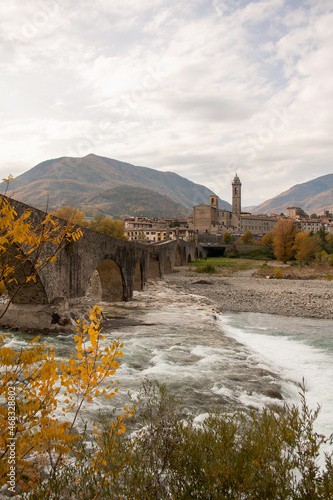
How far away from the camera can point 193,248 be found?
74062 millimetres

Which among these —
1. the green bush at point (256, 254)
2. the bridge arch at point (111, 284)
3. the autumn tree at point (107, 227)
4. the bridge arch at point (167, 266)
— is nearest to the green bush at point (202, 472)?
the bridge arch at point (111, 284)

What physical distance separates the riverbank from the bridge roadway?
612cm

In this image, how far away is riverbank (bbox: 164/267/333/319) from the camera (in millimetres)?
21856

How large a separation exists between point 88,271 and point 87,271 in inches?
4.4

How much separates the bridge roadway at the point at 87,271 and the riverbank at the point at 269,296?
6120 mm

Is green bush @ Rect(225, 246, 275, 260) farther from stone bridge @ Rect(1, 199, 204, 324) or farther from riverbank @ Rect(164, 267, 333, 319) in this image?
stone bridge @ Rect(1, 199, 204, 324)

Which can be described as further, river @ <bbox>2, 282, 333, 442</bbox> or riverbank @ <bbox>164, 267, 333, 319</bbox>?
riverbank @ <bbox>164, 267, 333, 319</bbox>

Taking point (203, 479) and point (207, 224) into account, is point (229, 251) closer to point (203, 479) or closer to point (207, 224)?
point (207, 224)

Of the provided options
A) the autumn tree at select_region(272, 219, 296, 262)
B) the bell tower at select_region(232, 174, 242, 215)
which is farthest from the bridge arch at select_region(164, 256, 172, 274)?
the bell tower at select_region(232, 174, 242, 215)

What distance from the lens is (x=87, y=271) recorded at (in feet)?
56.5

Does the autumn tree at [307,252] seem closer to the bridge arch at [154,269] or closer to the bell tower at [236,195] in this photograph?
the bridge arch at [154,269]

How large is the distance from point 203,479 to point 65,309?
11479 mm

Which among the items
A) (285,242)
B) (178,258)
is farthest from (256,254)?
(178,258)

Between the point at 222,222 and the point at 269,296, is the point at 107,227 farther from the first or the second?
the point at 222,222
